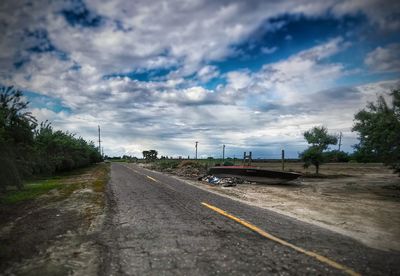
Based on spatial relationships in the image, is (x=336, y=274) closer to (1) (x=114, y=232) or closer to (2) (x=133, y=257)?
(2) (x=133, y=257)

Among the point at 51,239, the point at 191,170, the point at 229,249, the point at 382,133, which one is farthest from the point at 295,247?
the point at 191,170

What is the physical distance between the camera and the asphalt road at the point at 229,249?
382cm

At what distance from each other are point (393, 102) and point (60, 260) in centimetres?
1856

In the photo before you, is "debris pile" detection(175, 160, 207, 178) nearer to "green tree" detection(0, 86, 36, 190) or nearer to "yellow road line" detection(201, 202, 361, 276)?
"green tree" detection(0, 86, 36, 190)

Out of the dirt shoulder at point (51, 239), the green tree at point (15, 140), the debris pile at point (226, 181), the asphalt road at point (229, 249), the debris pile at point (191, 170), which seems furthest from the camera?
the debris pile at point (191, 170)

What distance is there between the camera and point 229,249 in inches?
182

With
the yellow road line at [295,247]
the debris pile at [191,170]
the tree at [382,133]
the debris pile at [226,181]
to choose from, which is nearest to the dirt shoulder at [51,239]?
the yellow road line at [295,247]

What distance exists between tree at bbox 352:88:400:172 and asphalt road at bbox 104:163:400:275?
11464mm

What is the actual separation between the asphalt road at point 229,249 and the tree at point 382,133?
1146cm

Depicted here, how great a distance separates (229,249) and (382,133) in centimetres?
1447

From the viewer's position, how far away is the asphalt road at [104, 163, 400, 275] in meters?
3.82

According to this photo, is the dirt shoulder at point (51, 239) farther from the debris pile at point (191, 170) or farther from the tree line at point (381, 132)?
the debris pile at point (191, 170)

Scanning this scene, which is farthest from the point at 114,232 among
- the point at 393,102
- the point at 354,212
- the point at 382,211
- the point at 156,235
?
the point at 393,102

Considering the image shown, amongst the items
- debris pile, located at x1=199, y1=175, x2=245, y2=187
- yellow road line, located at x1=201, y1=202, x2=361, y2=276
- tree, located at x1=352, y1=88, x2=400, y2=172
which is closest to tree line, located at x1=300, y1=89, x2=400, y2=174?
tree, located at x1=352, y1=88, x2=400, y2=172
